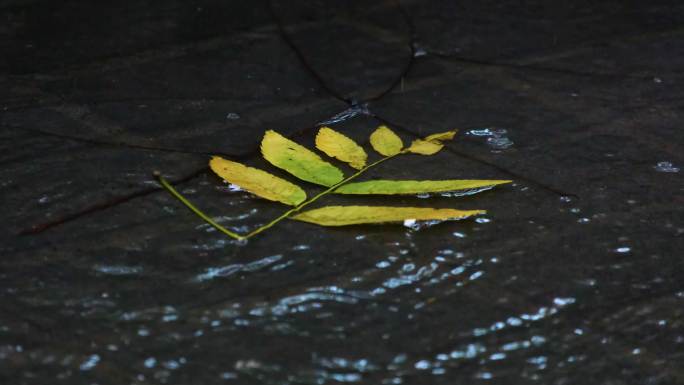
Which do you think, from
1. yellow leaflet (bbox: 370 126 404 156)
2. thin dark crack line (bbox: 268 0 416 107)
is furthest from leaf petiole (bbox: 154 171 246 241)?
thin dark crack line (bbox: 268 0 416 107)

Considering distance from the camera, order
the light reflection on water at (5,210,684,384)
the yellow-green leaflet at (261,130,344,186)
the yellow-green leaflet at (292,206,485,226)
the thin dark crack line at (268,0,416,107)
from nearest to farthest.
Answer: the light reflection on water at (5,210,684,384) → the yellow-green leaflet at (292,206,485,226) → the yellow-green leaflet at (261,130,344,186) → the thin dark crack line at (268,0,416,107)

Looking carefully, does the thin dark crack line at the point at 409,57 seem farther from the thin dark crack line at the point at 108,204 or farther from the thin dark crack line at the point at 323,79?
the thin dark crack line at the point at 108,204

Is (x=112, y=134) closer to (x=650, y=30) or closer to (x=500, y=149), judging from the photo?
(x=500, y=149)

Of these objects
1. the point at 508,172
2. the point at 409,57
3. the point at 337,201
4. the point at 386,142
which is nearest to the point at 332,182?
the point at 337,201

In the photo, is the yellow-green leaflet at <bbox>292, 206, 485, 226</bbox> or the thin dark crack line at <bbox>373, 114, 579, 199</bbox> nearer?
the yellow-green leaflet at <bbox>292, 206, 485, 226</bbox>

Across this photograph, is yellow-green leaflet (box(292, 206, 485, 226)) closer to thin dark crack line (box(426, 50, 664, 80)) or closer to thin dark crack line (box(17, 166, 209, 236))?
thin dark crack line (box(17, 166, 209, 236))
